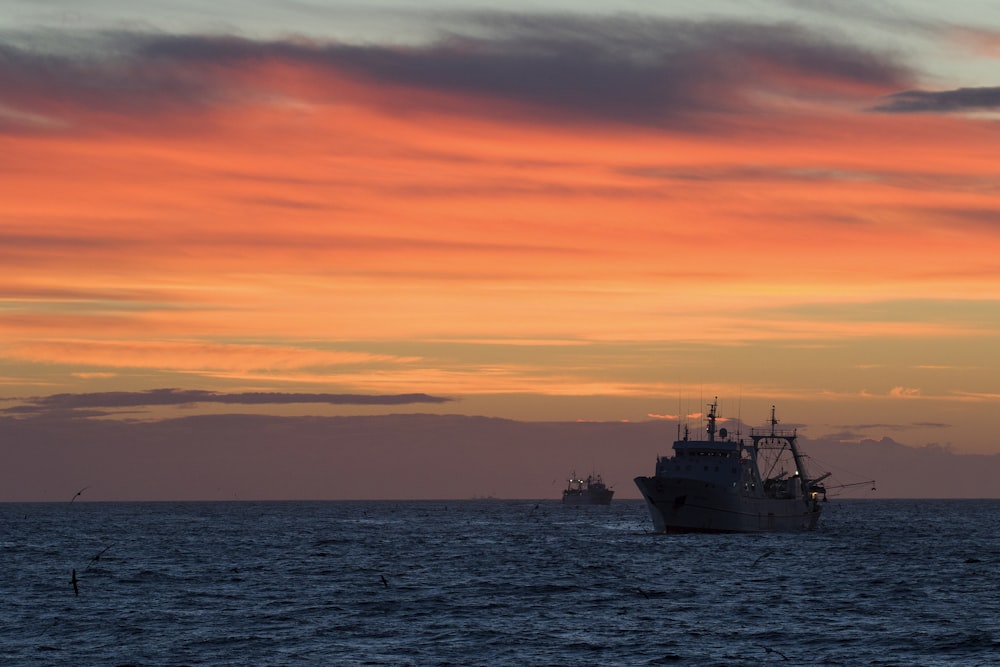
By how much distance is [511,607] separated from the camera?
270ft

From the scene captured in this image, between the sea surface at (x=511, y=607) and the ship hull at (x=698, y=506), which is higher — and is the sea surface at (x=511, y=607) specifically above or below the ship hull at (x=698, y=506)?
below

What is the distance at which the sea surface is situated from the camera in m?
63.2

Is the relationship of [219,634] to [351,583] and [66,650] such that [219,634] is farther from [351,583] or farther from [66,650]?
[351,583]

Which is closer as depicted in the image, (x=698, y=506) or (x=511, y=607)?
(x=511, y=607)

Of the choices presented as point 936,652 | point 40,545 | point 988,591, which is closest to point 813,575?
point 988,591

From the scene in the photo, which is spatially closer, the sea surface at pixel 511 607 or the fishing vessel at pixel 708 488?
the sea surface at pixel 511 607

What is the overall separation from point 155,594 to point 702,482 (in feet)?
223

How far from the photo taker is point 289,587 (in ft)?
321

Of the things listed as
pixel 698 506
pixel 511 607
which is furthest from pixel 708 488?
pixel 511 607

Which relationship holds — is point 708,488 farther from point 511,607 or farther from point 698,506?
point 511,607

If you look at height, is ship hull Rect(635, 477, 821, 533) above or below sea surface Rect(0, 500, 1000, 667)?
above

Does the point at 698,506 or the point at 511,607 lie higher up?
the point at 698,506

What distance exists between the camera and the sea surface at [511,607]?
63.2 m

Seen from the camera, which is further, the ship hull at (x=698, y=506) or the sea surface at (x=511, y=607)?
the ship hull at (x=698, y=506)
